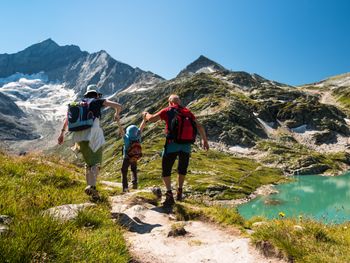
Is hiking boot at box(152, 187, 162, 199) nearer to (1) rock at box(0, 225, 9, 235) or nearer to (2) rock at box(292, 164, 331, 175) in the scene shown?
(1) rock at box(0, 225, 9, 235)

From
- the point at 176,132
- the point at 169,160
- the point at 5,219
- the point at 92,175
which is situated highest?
the point at 176,132

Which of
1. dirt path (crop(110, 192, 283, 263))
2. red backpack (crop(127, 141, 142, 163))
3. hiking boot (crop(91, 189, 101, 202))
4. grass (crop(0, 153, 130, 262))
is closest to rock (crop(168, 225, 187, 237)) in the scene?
dirt path (crop(110, 192, 283, 263))

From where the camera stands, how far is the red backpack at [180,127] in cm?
1165

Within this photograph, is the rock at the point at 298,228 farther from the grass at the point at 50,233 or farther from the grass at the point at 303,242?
the grass at the point at 50,233

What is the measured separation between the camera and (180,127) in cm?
1165

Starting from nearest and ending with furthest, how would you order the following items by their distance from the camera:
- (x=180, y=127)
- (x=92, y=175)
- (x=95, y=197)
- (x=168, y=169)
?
(x=95, y=197) → (x=92, y=175) → (x=180, y=127) → (x=168, y=169)

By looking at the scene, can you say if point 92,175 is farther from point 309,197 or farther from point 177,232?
point 309,197

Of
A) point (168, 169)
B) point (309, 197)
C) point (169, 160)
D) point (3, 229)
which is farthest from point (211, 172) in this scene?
point (3, 229)

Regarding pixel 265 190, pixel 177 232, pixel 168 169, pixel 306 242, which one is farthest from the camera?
pixel 265 190

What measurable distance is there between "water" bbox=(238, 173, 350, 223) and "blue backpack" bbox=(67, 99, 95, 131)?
234 ft

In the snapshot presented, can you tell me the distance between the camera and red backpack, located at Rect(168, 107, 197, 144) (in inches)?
459

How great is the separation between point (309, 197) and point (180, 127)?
105 metres

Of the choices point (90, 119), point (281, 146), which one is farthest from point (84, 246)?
point (281, 146)

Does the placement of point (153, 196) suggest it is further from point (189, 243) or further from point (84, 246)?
point (84, 246)
